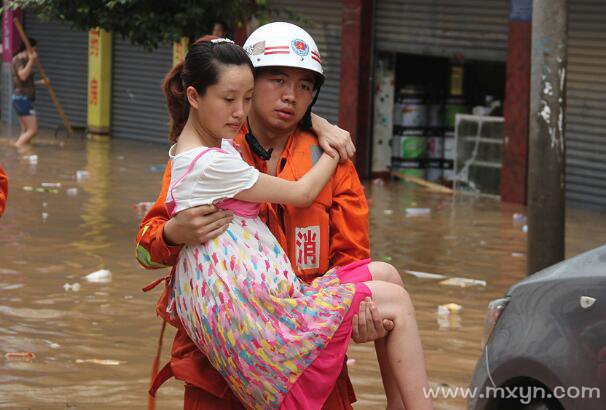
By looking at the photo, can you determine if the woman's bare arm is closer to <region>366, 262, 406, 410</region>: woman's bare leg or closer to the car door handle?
<region>366, 262, 406, 410</region>: woman's bare leg

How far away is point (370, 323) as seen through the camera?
12.4 feet

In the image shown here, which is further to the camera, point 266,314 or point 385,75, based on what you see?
point 385,75

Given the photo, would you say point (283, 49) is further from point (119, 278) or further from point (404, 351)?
point (119, 278)

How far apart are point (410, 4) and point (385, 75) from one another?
1.25 meters

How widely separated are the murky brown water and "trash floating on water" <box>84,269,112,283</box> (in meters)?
0.06

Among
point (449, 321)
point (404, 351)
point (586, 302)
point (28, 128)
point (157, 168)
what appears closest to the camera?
point (404, 351)

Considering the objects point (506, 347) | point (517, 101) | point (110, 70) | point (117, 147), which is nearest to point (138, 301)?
point (506, 347)

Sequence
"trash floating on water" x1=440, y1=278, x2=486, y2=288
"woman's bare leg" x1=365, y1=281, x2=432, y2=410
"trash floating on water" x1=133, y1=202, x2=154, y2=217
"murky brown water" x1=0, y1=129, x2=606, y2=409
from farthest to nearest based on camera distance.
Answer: "trash floating on water" x1=133, y1=202, x2=154, y2=217 < "trash floating on water" x1=440, y1=278, x2=486, y2=288 < "murky brown water" x1=0, y1=129, x2=606, y2=409 < "woman's bare leg" x1=365, y1=281, x2=432, y2=410

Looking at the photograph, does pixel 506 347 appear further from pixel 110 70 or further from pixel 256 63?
pixel 110 70

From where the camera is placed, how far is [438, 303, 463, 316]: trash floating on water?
8867 millimetres

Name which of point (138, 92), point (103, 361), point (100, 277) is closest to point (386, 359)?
point (103, 361)

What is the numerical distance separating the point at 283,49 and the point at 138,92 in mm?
20322

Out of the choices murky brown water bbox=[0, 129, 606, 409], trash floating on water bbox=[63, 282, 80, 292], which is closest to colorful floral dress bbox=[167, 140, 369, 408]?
murky brown water bbox=[0, 129, 606, 409]

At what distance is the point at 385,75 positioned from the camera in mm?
18594
